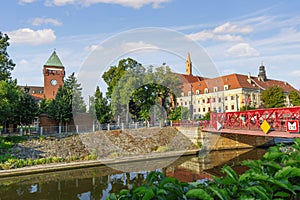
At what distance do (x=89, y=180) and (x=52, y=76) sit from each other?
4161 cm

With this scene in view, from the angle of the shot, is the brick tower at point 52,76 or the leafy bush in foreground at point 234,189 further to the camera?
the brick tower at point 52,76

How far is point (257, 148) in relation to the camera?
76.0 feet

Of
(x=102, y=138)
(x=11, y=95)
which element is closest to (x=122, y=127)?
(x=102, y=138)

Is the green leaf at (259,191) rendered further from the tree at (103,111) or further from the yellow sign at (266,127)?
the tree at (103,111)

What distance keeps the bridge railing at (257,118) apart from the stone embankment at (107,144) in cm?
440

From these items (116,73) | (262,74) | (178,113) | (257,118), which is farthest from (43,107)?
(262,74)

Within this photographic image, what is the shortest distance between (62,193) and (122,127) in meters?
11.2

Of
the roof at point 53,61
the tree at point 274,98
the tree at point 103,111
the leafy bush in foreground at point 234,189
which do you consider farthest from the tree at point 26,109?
the tree at point 274,98

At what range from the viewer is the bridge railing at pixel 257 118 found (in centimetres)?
1315

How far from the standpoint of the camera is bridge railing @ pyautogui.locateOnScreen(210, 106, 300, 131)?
13148 millimetres

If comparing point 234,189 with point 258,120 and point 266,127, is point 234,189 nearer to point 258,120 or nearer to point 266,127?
point 266,127

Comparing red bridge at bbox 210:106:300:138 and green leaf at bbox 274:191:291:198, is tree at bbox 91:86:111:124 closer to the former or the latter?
red bridge at bbox 210:106:300:138

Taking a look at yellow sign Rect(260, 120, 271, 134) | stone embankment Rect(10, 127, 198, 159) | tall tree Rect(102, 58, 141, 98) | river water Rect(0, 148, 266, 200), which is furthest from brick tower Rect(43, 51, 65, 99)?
yellow sign Rect(260, 120, 271, 134)

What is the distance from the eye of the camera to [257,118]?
14.9 m
